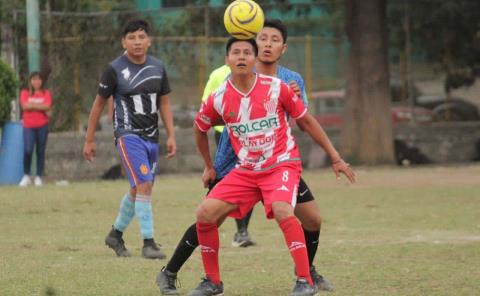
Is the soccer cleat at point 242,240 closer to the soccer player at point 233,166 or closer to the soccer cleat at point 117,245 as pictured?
the soccer cleat at point 117,245

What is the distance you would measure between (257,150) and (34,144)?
490 inches

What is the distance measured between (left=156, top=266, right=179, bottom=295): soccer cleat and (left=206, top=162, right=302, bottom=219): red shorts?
77 centimetres

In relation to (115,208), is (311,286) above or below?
above

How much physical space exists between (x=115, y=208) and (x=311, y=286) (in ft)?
26.8

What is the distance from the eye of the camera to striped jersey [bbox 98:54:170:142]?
34.9ft

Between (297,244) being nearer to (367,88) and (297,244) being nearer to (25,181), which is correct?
(25,181)

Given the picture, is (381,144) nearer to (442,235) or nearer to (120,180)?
(120,180)

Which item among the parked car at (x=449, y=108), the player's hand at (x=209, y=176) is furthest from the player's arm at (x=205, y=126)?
the parked car at (x=449, y=108)

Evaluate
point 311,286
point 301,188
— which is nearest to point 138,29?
point 301,188

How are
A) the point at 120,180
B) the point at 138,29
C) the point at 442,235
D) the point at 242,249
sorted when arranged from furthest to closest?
the point at 120,180
the point at 442,235
the point at 242,249
the point at 138,29

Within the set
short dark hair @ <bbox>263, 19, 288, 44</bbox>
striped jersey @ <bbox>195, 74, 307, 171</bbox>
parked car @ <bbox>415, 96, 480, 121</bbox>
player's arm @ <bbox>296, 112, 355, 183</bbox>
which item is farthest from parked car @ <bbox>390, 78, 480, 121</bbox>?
striped jersey @ <bbox>195, 74, 307, 171</bbox>

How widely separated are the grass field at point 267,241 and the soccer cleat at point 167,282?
3.7 inches

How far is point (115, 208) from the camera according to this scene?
15.7m

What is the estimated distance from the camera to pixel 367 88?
23.0m
